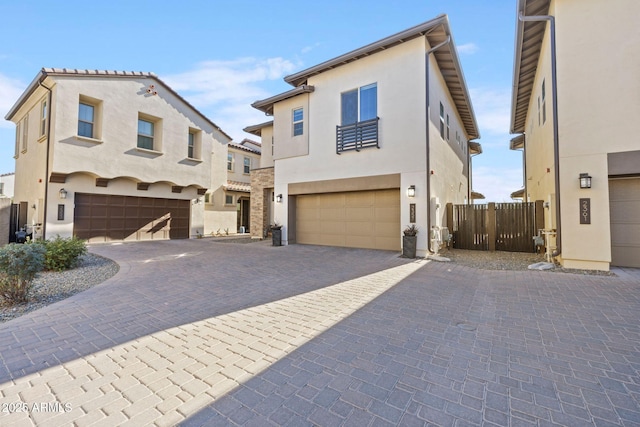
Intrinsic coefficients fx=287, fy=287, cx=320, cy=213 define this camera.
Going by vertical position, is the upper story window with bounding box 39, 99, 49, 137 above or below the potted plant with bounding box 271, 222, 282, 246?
above

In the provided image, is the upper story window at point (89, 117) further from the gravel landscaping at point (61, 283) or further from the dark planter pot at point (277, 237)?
the dark planter pot at point (277, 237)

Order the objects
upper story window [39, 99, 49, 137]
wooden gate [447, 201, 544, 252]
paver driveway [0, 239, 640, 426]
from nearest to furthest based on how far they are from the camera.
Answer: paver driveway [0, 239, 640, 426] → wooden gate [447, 201, 544, 252] → upper story window [39, 99, 49, 137]

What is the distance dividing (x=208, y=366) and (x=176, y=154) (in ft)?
50.7

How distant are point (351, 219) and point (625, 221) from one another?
7.86 meters

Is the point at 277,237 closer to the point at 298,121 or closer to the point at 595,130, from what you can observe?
the point at 298,121

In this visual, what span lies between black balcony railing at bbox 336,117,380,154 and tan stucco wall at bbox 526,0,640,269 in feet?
17.5

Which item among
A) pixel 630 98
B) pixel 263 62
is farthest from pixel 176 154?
pixel 630 98

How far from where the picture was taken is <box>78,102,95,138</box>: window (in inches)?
499

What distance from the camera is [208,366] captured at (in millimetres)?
2826

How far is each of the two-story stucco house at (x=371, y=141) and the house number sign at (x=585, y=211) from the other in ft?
12.4

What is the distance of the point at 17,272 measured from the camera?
4.71 metres

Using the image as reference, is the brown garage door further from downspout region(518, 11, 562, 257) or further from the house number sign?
the house number sign

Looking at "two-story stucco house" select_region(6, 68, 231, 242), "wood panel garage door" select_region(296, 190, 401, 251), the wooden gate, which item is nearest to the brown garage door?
"two-story stucco house" select_region(6, 68, 231, 242)

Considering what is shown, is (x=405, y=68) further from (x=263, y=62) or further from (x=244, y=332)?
(x=244, y=332)
